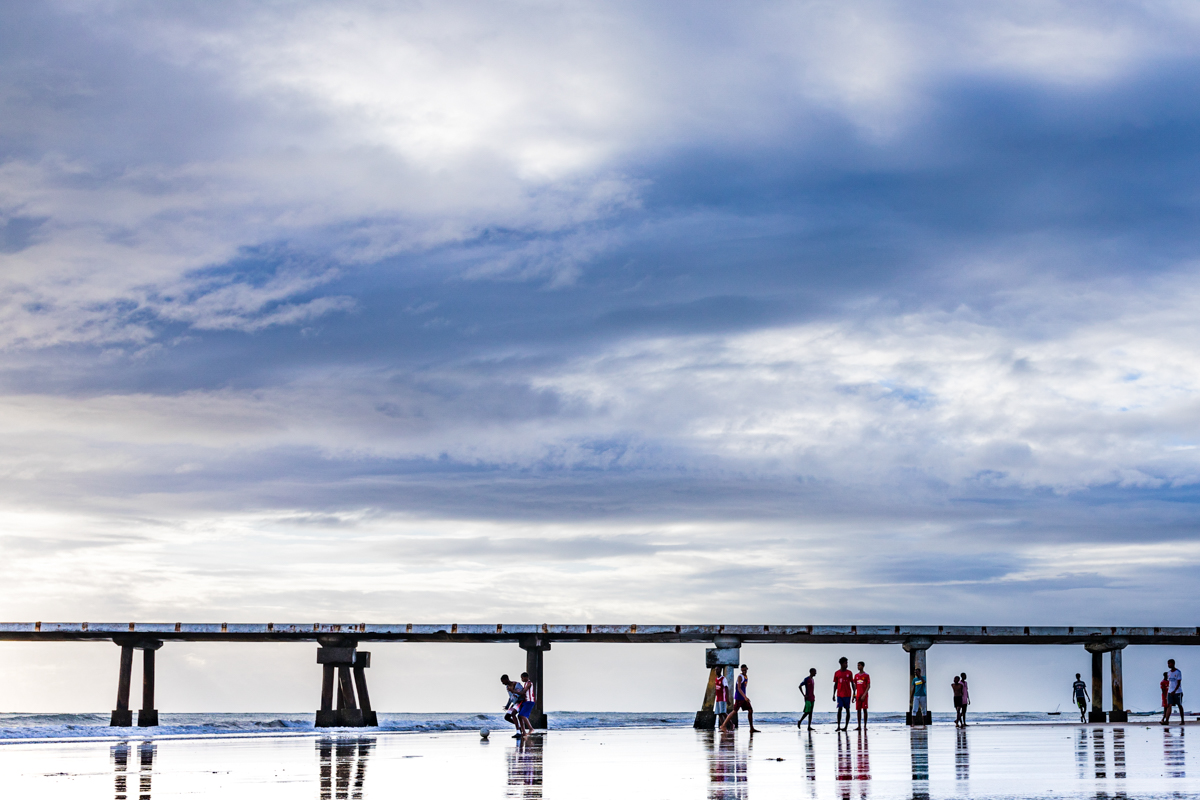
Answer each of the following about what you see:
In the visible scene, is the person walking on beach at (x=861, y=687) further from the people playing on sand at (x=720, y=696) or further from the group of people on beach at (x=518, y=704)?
the group of people on beach at (x=518, y=704)

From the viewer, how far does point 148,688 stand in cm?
3850

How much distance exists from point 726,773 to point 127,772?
23.9ft

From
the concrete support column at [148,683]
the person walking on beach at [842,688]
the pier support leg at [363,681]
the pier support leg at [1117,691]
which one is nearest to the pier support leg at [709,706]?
the person walking on beach at [842,688]

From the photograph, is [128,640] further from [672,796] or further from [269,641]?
[672,796]

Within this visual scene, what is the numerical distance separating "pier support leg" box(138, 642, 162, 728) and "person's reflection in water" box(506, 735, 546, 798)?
20.5 meters

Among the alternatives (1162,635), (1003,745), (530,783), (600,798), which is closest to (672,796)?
(600,798)

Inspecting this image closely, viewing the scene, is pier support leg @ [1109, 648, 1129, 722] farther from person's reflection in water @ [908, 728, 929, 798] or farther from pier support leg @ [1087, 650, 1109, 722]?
person's reflection in water @ [908, 728, 929, 798]

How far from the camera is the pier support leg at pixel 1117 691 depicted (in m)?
36.2

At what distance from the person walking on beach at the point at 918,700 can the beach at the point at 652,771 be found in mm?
13160

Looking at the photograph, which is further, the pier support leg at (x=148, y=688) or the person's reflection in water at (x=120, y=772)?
the pier support leg at (x=148, y=688)

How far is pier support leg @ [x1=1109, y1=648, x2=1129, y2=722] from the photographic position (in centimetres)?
3622

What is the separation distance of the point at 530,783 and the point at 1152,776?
5779 mm

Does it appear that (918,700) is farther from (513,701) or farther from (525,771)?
(525,771)

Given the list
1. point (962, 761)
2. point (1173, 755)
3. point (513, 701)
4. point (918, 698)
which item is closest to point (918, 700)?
point (918, 698)
